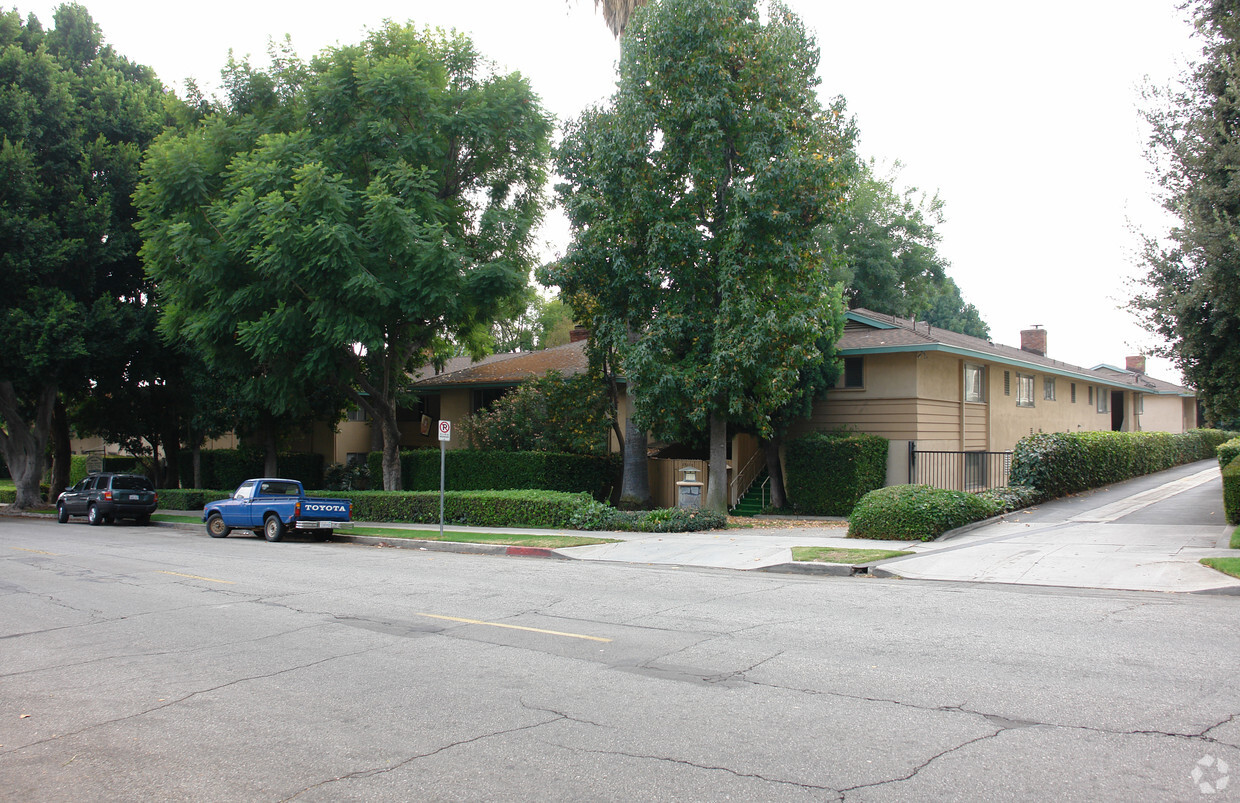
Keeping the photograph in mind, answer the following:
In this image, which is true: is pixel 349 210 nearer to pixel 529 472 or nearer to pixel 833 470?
pixel 529 472

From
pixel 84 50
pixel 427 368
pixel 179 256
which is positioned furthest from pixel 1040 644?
pixel 84 50

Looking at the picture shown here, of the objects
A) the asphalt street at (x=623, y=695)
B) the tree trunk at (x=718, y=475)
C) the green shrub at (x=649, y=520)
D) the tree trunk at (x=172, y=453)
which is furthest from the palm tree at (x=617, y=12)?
the tree trunk at (x=172, y=453)

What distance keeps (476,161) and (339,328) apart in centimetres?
723

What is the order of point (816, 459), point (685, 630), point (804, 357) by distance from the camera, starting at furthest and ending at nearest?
point (816, 459) < point (804, 357) < point (685, 630)

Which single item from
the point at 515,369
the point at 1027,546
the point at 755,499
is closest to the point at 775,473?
the point at 755,499

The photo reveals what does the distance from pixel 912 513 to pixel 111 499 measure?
25.1m

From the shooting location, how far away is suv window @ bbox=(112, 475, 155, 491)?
92.2ft

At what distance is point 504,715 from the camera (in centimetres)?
590

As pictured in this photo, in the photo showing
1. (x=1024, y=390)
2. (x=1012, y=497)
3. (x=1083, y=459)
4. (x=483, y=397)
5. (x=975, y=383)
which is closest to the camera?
(x=1012, y=497)

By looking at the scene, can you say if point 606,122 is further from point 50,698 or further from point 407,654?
point 50,698

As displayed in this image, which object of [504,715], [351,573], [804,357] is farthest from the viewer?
[804,357]

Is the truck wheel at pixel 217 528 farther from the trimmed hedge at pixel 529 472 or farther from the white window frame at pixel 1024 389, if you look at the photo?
the white window frame at pixel 1024 389

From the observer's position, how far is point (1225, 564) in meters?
11.4

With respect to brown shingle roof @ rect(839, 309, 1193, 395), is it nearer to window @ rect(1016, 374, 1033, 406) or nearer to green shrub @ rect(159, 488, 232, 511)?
window @ rect(1016, 374, 1033, 406)
